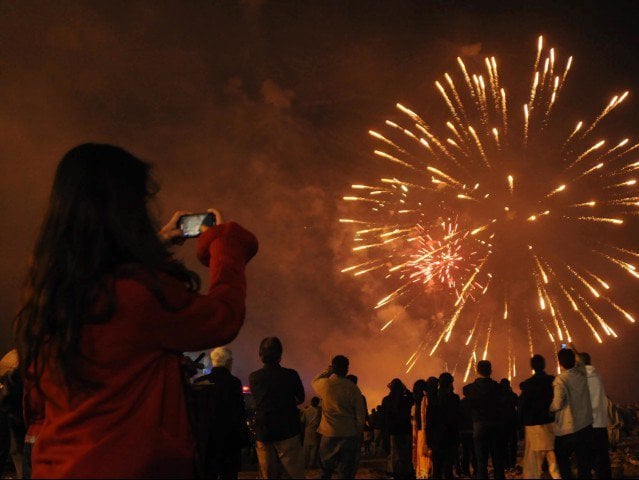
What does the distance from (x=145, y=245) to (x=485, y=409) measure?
8590mm

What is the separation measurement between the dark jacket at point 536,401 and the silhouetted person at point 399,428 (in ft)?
9.76

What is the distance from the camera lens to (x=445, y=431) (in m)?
10.4

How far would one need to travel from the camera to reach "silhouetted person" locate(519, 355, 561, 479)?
28.1 ft

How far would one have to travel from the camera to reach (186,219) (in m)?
2.46

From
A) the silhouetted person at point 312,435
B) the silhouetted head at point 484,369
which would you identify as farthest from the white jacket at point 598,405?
the silhouetted person at point 312,435

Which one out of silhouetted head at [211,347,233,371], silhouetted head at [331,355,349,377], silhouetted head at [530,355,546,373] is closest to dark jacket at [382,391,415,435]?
silhouetted head at [331,355,349,377]

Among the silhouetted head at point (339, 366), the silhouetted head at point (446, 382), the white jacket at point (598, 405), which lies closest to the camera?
the white jacket at point (598, 405)

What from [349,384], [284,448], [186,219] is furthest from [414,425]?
[186,219]

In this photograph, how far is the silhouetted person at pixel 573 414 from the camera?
8398mm

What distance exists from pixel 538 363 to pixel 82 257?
855 centimetres

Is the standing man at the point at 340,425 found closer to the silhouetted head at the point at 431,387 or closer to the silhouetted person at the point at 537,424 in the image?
the silhouetted head at the point at 431,387

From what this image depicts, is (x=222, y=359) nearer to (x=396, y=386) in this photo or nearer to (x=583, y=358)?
(x=396, y=386)

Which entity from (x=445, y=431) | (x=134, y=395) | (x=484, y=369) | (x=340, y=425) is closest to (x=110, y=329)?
(x=134, y=395)

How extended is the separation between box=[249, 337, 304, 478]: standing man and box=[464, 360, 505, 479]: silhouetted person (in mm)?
3491
